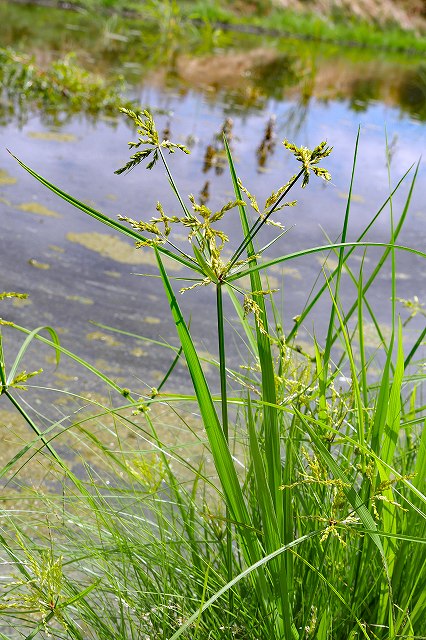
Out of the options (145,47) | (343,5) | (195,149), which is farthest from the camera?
(343,5)

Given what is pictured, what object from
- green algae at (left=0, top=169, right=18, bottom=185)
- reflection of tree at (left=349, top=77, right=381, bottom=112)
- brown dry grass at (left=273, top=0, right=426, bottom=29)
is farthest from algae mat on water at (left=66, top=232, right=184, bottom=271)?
brown dry grass at (left=273, top=0, right=426, bottom=29)

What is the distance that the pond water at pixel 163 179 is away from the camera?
2395 mm

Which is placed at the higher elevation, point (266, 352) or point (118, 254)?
point (266, 352)

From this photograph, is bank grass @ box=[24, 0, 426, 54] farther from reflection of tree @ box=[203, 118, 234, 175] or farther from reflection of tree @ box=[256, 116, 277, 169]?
reflection of tree @ box=[203, 118, 234, 175]

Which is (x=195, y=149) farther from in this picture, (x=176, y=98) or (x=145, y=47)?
(x=145, y=47)

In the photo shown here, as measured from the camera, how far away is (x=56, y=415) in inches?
71.6

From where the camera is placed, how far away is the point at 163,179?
3832 millimetres

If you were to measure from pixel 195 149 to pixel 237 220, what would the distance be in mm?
1134

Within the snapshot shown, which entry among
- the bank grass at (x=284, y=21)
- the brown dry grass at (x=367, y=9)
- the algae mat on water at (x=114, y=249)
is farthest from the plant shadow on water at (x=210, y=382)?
the brown dry grass at (x=367, y=9)

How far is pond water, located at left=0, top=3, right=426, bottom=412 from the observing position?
239 cm

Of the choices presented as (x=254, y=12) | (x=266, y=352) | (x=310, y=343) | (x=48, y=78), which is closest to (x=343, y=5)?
(x=254, y=12)

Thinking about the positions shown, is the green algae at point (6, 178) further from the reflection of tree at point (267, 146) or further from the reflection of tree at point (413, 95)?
the reflection of tree at point (413, 95)

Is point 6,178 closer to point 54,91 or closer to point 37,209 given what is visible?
point 37,209

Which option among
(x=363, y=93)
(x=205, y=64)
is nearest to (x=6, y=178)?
(x=205, y=64)
